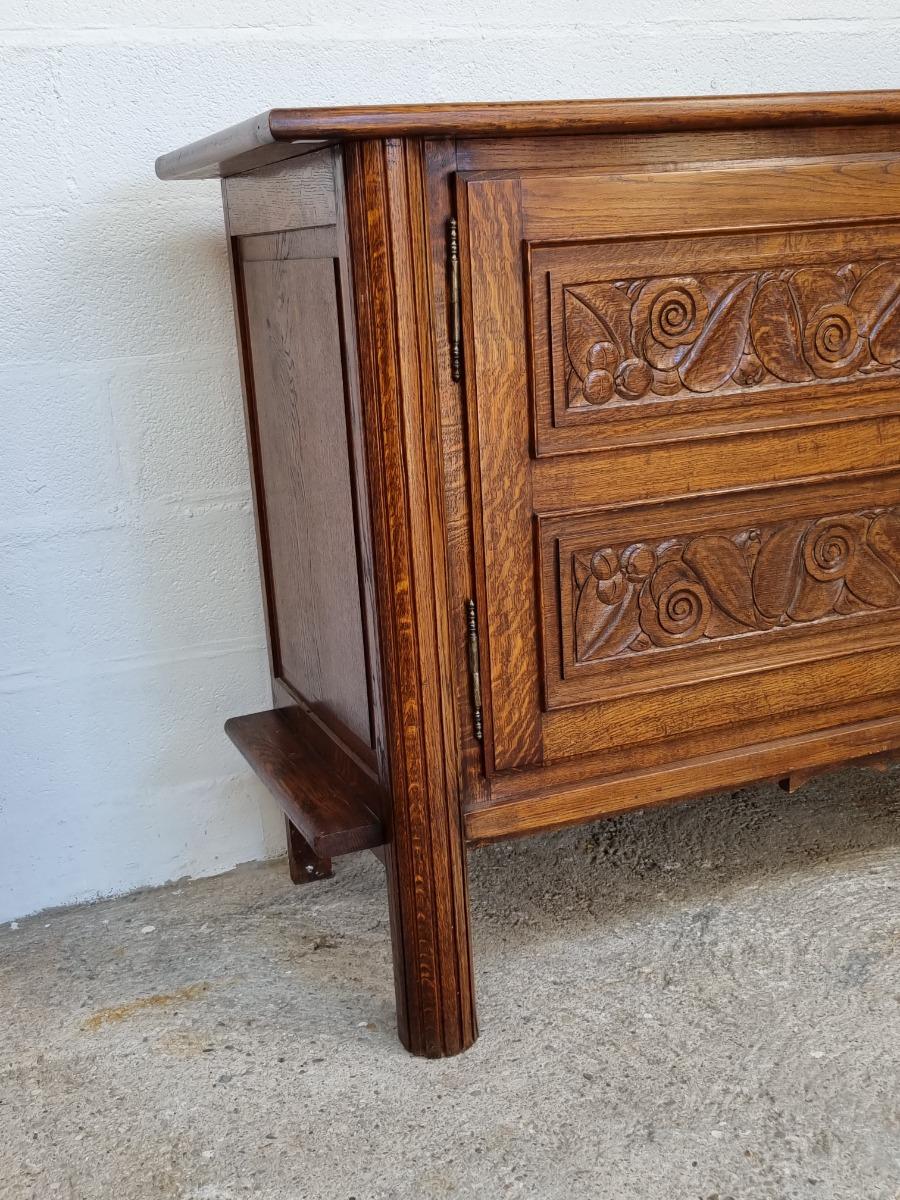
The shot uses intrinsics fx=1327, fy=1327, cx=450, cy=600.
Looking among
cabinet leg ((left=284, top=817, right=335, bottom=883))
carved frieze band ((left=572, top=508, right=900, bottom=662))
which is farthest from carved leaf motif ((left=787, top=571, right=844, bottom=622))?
cabinet leg ((left=284, top=817, right=335, bottom=883))

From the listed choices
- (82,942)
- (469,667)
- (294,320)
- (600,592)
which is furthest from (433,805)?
(82,942)

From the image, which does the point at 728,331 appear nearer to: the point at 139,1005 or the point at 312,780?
the point at 312,780

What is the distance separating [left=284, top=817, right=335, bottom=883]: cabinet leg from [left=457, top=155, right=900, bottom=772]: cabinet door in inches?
24.0

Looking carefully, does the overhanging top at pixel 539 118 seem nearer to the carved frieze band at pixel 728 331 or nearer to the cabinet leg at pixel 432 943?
the carved frieze band at pixel 728 331

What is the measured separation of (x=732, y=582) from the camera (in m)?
1.61

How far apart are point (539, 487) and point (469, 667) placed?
0.72ft

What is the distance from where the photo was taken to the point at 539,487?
58.9 inches

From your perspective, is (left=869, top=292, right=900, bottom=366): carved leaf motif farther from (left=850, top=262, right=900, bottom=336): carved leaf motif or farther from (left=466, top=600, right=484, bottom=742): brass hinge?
(left=466, top=600, right=484, bottom=742): brass hinge

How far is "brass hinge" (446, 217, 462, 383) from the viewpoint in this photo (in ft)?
4.57

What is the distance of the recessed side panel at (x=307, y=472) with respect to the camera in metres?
1.54

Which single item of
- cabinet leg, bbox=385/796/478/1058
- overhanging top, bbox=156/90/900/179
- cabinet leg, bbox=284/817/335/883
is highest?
overhanging top, bbox=156/90/900/179

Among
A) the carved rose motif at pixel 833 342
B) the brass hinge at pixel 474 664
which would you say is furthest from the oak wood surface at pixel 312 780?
the carved rose motif at pixel 833 342

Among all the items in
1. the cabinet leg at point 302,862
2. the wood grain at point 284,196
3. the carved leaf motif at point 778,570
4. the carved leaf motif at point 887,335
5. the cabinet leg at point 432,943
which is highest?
the wood grain at point 284,196

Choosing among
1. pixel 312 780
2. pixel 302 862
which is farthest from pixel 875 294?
pixel 302 862
